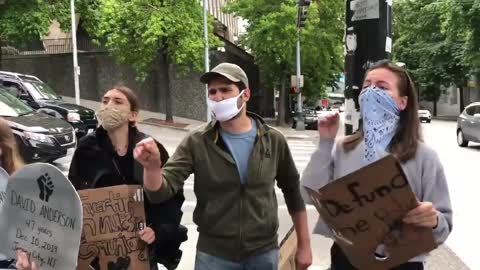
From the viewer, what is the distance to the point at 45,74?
35656 mm

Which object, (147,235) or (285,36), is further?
(285,36)

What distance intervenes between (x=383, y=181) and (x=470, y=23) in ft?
111

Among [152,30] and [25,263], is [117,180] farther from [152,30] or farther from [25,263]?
[152,30]

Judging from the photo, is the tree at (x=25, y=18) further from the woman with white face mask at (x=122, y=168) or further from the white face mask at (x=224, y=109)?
the white face mask at (x=224, y=109)

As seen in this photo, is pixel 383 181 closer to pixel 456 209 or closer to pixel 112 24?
pixel 456 209

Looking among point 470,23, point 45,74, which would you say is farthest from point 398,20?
point 45,74

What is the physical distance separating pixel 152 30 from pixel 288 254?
21.5 m

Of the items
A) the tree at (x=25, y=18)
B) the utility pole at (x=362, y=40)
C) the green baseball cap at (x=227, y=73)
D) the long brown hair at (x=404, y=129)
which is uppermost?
the tree at (x=25, y=18)

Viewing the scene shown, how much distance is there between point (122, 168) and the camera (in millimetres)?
3457

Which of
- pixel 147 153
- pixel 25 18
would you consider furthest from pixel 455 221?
pixel 25 18

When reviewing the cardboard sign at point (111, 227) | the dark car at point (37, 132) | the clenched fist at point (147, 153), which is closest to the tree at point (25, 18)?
the dark car at point (37, 132)

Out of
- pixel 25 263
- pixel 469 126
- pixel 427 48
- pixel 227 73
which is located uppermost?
pixel 427 48

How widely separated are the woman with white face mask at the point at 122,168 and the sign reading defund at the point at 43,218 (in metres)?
0.83

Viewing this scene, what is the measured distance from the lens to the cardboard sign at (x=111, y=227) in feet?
10.5
